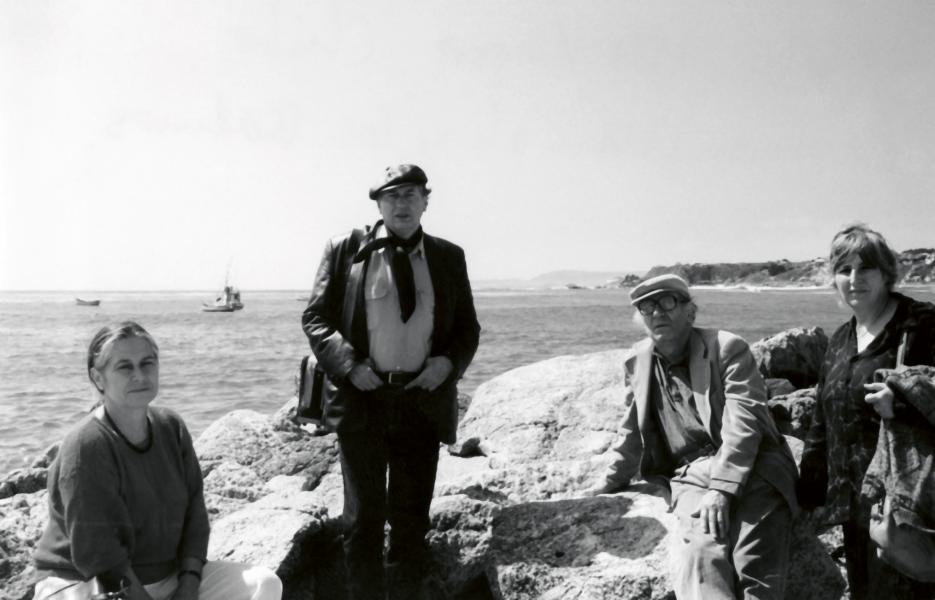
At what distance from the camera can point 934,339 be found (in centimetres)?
330

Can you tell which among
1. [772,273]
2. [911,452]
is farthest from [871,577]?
[772,273]

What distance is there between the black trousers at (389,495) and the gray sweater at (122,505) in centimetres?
94

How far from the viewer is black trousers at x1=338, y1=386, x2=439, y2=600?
423 cm

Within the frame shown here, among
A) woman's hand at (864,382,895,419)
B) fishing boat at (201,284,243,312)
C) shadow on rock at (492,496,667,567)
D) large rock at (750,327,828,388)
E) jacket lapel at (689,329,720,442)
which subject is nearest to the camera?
woman's hand at (864,382,895,419)

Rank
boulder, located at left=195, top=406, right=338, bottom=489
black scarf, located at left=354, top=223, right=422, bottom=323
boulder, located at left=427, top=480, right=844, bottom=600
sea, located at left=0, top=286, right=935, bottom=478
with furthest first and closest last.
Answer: sea, located at left=0, top=286, right=935, bottom=478
boulder, located at left=195, top=406, right=338, bottom=489
black scarf, located at left=354, top=223, right=422, bottom=323
boulder, located at left=427, top=480, right=844, bottom=600

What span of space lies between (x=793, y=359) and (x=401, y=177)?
22.3 feet

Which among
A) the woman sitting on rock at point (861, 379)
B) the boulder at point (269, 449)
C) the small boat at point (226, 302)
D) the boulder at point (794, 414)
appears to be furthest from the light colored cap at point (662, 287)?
the small boat at point (226, 302)

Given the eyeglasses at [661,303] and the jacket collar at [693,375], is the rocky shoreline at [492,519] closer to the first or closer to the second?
the jacket collar at [693,375]

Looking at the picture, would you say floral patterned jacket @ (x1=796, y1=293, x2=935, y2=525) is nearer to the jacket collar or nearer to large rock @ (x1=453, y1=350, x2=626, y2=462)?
the jacket collar

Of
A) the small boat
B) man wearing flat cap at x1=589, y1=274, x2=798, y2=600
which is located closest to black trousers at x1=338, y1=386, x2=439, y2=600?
man wearing flat cap at x1=589, y1=274, x2=798, y2=600

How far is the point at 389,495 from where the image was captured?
14.5ft

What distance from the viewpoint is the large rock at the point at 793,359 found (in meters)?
9.30

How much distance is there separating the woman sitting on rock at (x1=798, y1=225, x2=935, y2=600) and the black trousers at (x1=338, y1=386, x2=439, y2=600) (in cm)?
207

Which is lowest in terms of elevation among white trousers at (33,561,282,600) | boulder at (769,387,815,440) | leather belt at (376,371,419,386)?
white trousers at (33,561,282,600)
